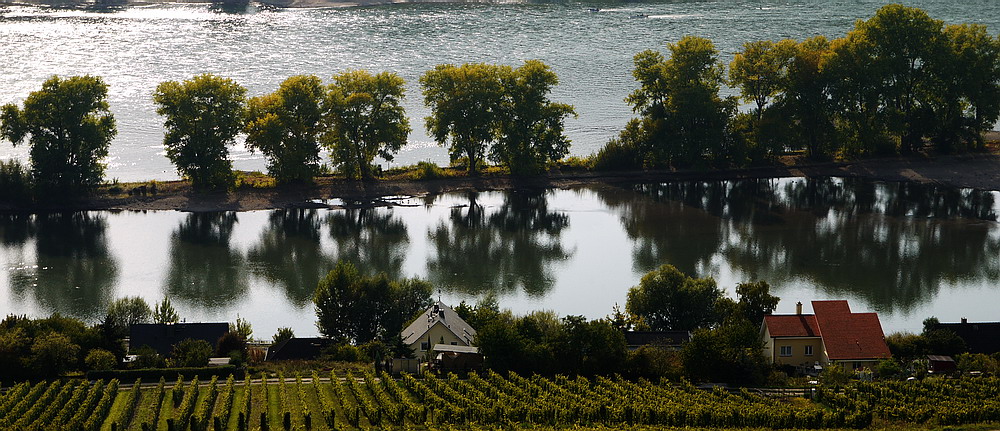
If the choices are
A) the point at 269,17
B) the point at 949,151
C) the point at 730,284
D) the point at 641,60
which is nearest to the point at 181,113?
the point at 641,60

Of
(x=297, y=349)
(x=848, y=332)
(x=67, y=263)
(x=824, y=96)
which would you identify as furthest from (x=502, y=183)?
(x=848, y=332)

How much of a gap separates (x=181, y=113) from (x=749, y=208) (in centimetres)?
3388

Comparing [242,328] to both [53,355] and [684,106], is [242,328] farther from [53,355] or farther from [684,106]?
[684,106]

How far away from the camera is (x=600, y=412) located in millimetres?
55094

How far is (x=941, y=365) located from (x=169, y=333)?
1219 inches

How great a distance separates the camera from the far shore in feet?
307

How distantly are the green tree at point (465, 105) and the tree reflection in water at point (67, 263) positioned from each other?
2098 centimetres

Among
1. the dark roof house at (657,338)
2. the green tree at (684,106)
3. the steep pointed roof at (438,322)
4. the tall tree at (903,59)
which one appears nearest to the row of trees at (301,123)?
the green tree at (684,106)

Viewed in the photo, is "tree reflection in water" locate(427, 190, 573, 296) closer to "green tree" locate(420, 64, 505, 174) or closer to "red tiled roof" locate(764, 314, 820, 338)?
"green tree" locate(420, 64, 505, 174)

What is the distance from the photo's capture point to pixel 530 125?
98062 mm

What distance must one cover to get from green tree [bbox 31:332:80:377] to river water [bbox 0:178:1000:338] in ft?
32.8

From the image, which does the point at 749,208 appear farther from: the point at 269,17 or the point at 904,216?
the point at 269,17

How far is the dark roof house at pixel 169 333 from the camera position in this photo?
65.6m

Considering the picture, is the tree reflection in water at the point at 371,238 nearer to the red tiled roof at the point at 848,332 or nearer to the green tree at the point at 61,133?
the green tree at the point at 61,133
